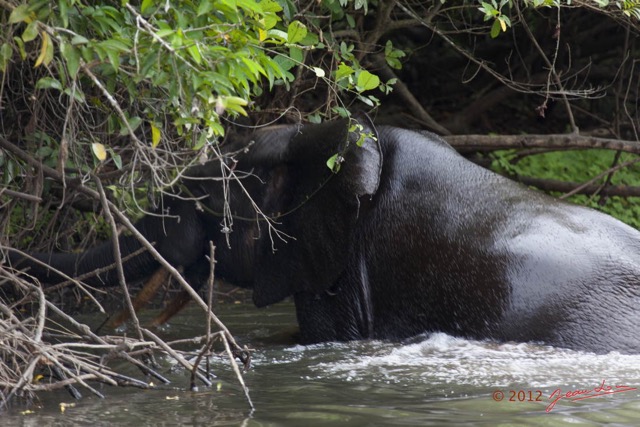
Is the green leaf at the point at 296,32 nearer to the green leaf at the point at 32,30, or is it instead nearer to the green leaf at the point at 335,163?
the green leaf at the point at 335,163

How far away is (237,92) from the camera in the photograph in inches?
200

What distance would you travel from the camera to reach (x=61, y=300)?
7305 mm

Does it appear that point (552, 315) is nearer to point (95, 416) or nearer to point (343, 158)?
point (343, 158)

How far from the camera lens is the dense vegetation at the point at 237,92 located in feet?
13.4

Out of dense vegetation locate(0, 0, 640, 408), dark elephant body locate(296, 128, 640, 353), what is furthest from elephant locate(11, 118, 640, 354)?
dense vegetation locate(0, 0, 640, 408)

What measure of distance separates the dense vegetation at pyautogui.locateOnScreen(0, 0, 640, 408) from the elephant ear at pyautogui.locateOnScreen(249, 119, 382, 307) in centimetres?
23

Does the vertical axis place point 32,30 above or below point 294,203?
above

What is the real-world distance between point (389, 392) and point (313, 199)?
1695 millimetres

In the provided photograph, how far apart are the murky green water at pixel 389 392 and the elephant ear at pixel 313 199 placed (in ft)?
1.45

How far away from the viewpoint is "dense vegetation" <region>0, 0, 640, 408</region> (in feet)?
13.4

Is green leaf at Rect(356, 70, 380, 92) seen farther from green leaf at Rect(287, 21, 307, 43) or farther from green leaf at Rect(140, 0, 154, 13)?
green leaf at Rect(140, 0, 154, 13)

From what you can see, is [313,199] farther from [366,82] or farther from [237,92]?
[237,92]

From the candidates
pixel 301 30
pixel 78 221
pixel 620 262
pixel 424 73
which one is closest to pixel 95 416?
pixel 301 30
